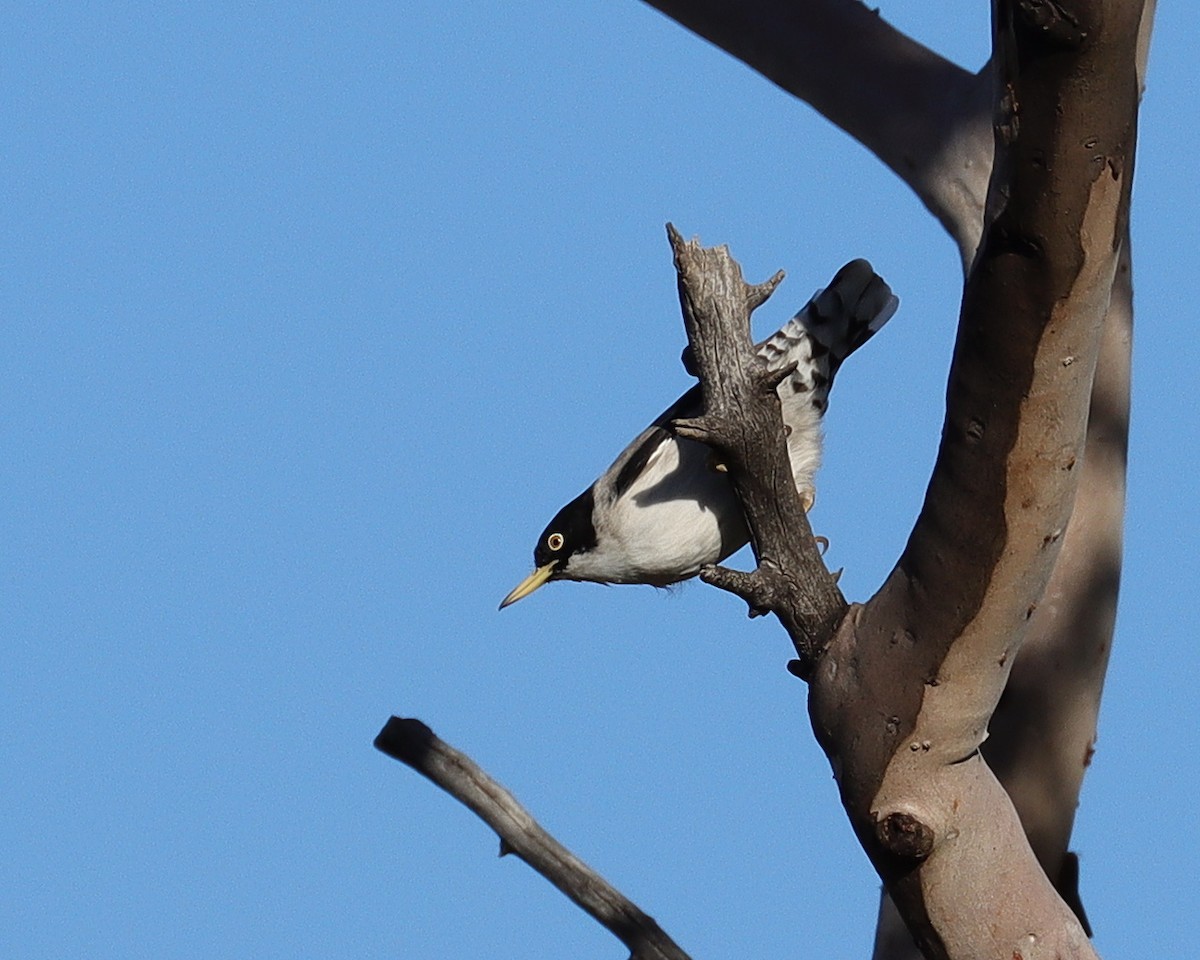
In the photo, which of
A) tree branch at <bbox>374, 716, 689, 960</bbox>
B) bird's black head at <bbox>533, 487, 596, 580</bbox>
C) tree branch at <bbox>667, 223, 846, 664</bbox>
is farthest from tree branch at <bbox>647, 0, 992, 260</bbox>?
tree branch at <bbox>374, 716, 689, 960</bbox>

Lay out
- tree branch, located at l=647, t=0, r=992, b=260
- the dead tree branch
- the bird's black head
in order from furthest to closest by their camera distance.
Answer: the bird's black head → tree branch, located at l=647, t=0, r=992, b=260 → the dead tree branch

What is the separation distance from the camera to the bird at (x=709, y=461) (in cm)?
523

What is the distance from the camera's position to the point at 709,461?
5.05 m

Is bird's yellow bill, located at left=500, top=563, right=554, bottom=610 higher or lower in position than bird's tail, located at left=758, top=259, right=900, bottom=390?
lower

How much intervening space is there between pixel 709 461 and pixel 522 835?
50.4 inches

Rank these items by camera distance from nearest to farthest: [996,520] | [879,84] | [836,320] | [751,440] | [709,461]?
[996,520] → [751,440] → [709,461] → [836,320] → [879,84]

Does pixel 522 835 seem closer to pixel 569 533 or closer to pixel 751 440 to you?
pixel 569 533

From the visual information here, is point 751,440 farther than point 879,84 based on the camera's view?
No

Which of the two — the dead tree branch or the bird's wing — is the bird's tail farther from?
the dead tree branch

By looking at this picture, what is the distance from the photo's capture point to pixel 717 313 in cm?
369

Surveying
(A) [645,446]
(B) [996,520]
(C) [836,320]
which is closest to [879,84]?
(C) [836,320]

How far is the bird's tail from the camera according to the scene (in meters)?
5.24

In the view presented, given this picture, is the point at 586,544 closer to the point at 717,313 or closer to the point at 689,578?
the point at 689,578

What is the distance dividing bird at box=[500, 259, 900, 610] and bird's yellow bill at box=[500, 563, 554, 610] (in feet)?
1.19
